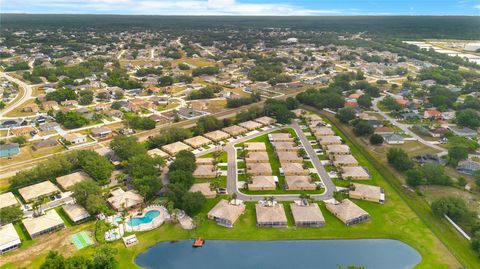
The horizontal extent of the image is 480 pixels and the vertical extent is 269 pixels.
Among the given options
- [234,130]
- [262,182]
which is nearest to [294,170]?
[262,182]

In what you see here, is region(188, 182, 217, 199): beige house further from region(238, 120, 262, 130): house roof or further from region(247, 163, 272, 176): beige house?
region(238, 120, 262, 130): house roof

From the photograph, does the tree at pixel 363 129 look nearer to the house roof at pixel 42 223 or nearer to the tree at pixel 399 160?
the tree at pixel 399 160

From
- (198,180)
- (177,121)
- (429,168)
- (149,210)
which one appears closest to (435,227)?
(429,168)

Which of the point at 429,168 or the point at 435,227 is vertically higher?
the point at 429,168

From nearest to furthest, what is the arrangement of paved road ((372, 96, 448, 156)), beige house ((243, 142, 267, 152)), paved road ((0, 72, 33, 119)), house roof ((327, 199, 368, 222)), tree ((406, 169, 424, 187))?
house roof ((327, 199, 368, 222)) → tree ((406, 169, 424, 187)) → beige house ((243, 142, 267, 152)) → paved road ((372, 96, 448, 156)) → paved road ((0, 72, 33, 119))

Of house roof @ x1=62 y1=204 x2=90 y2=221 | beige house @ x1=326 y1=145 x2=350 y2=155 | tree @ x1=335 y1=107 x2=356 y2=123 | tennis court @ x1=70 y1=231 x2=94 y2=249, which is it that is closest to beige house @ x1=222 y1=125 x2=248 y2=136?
beige house @ x1=326 y1=145 x2=350 y2=155

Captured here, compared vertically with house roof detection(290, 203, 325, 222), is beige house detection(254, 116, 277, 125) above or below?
above

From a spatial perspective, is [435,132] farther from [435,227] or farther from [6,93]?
[6,93]
